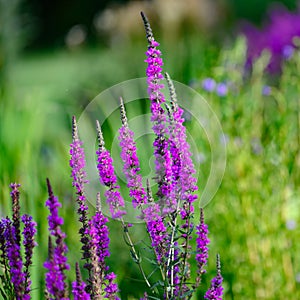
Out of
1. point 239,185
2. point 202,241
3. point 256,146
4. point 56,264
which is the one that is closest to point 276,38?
point 256,146

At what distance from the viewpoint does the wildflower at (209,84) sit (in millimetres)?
2867

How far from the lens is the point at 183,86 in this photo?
10.5 ft

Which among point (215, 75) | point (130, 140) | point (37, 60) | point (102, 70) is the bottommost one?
point (130, 140)

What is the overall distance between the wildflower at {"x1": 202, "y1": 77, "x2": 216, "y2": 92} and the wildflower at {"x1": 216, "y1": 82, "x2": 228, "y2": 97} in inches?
0.8

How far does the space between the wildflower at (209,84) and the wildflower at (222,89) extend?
21 millimetres

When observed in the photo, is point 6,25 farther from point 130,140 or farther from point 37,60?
point 37,60

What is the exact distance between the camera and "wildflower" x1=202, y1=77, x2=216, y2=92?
287cm

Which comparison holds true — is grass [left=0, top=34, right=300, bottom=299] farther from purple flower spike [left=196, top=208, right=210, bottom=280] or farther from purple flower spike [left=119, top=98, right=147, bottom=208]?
purple flower spike [left=119, top=98, right=147, bottom=208]

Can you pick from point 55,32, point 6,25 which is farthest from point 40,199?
point 55,32

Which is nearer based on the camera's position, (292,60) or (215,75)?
(215,75)

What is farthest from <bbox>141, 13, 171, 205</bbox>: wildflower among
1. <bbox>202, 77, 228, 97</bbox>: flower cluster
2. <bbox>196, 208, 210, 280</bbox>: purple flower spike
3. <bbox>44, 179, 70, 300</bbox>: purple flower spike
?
<bbox>202, 77, 228, 97</bbox>: flower cluster

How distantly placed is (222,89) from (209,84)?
61 millimetres

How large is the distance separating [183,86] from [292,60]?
0.52 metres

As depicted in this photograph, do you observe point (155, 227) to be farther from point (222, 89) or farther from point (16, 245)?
point (222, 89)
